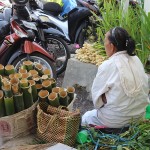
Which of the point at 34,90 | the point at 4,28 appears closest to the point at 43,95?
the point at 34,90

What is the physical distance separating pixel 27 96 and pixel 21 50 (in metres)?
2.33

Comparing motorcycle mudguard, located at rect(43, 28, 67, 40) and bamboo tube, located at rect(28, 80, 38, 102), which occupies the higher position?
motorcycle mudguard, located at rect(43, 28, 67, 40)

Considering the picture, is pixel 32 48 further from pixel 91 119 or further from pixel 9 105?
pixel 9 105

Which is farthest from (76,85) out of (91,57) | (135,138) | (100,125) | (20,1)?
(135,138)

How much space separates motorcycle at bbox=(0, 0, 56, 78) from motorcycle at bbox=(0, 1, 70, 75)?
0.21 metres

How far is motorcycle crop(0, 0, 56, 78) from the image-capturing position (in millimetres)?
4977

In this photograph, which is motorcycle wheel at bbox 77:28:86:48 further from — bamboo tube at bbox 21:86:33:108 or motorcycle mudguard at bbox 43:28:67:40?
bamboo tube at bbox 21:86:33:108

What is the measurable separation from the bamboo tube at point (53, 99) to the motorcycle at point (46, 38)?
2600 mm

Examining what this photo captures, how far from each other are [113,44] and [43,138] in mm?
1103

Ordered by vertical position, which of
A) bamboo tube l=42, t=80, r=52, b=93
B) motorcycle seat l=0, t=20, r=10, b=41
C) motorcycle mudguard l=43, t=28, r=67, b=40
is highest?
motorcycle seat l=0, t=20, r=10, b=41

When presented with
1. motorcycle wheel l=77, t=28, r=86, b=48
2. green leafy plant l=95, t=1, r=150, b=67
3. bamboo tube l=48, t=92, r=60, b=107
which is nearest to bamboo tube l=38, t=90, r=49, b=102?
bamboo tube l=48, t=92, r=60, b=107

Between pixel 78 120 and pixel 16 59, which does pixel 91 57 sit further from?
pixel 78 120

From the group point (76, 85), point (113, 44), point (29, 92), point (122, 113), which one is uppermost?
point (113, 44)

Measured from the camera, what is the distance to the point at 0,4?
24.6ft
